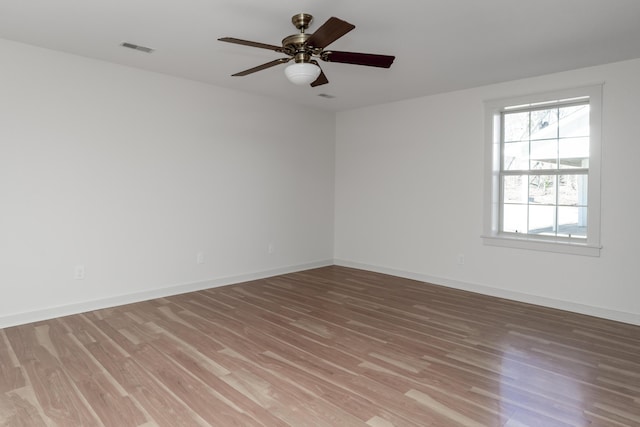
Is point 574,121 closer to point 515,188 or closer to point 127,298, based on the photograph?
point 515,188

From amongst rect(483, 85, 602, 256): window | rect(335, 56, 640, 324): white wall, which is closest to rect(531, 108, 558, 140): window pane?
rect(483, 85, 602, 256): window

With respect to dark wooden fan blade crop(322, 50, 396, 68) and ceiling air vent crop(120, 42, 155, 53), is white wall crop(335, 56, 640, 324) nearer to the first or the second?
dark wooden fan blade crop(322, 50, 396, 68)

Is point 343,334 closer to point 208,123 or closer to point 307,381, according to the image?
point 307,381

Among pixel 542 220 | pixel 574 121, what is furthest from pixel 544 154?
pixel 542 220

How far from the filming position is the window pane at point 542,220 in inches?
175

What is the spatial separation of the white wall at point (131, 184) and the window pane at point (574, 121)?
11.2 feet

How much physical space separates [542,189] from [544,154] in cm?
40

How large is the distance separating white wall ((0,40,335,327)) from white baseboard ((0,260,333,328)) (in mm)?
15

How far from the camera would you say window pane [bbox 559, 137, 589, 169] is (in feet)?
13.7

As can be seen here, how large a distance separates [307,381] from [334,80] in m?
3.36

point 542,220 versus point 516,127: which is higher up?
point 516,127

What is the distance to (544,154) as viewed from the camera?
4.48m

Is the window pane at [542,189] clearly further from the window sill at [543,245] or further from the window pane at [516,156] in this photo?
the window sill at [543,245]

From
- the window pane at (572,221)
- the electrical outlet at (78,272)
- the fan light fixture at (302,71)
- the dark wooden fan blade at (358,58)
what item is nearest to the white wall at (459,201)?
the window pane at (572,221)
